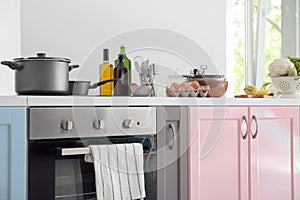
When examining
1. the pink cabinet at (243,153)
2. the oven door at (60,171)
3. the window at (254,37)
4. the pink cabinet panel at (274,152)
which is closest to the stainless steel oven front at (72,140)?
the oven door at (60,171)

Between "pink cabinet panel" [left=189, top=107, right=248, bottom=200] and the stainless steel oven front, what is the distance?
275mm

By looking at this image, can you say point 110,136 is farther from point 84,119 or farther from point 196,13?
point 196,13

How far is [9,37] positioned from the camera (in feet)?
8.77

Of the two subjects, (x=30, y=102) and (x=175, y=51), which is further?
(x=175, y=51)

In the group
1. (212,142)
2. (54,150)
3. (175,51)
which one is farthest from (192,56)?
(54,150)

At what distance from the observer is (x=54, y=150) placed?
214 centimetres

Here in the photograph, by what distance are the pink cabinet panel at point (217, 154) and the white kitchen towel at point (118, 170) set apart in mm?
337

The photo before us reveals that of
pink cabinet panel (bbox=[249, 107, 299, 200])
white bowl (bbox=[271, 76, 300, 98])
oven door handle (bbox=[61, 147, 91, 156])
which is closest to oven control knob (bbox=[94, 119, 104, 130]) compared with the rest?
oven door handle (bbox=[61, 147, 91, 156])

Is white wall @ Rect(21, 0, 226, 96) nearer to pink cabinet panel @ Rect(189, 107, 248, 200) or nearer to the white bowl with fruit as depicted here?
the white bowl with fruit

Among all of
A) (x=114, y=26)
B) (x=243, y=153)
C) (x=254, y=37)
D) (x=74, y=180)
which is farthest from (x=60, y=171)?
(x=254, y=37)

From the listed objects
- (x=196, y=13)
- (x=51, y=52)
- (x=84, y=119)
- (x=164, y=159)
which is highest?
(x=196, y=13)

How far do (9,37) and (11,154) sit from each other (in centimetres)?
86

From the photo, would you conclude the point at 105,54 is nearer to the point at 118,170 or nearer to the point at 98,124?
the point at 98,124

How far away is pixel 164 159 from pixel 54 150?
0.60 metres
